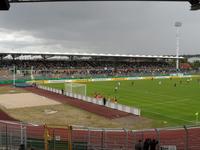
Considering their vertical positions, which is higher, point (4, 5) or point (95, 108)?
point (4, 5)

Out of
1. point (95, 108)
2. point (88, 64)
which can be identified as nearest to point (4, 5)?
point (95, 108)

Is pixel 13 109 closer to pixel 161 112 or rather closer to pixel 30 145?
pixel 161 112

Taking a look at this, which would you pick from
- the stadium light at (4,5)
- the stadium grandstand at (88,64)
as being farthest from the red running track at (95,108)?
the stadium grandstand at (88,64)

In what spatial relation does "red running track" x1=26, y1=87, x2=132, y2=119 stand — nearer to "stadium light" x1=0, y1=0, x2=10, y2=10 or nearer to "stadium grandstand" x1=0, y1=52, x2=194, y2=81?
"stadium light" x1=0, y1=0, x2=10, y2=10

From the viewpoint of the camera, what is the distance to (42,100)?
47406 millimetres

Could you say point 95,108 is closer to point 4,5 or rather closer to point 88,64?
point 4,5

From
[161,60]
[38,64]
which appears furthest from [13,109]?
[161,60]

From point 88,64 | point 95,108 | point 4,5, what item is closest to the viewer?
point 4,5

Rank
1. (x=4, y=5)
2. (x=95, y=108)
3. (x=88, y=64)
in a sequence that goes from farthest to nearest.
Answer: (x=88, y=64) → (x=95, y=108) → (x=4, y=5)

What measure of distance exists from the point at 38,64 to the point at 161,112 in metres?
97.4

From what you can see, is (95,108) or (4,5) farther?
(95,108)

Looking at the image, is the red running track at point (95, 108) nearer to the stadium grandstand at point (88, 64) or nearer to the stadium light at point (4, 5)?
the stadium light at point (4, 5)

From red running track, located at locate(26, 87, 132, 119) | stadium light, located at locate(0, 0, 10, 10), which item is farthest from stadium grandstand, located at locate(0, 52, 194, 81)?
stadium light, located at locate(0, 0, 10, 10)

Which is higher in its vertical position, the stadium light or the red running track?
the stadium light
